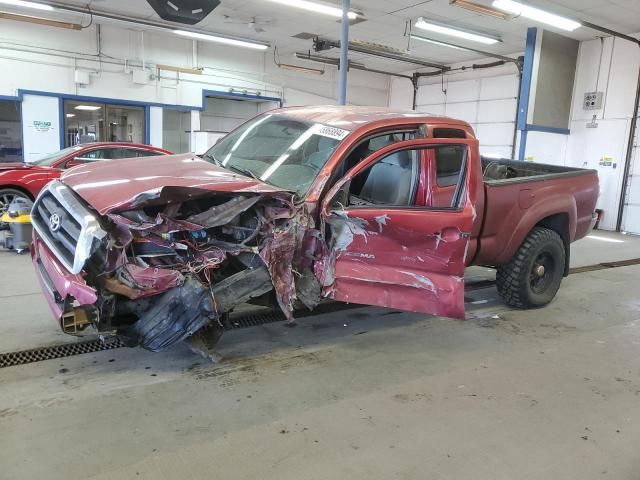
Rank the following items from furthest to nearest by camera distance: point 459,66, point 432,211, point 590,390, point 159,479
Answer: point 459,66, point 432,211, point 590,390, point 159,479

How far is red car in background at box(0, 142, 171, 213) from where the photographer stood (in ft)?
23.5

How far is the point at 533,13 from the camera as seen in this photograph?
913 centimetres

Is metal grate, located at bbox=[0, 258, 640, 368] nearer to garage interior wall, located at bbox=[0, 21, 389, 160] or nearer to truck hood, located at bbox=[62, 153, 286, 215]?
Answer: truck hood, located at bbox=[62, 153, 286, 215]

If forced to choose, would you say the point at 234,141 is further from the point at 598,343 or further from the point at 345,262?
the point at 598,343

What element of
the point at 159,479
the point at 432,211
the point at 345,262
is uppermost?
the point at 432,211

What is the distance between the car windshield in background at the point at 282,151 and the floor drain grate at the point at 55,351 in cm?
159

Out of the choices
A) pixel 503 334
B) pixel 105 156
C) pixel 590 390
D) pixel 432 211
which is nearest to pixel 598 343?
pixel 503 334

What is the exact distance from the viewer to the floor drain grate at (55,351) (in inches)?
134

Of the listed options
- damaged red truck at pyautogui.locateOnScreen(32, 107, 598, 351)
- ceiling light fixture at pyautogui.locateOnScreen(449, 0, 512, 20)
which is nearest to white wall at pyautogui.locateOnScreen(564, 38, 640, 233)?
ceiling light fixture at pyautogui.locateOnScreen(449, 0, 512, 20)

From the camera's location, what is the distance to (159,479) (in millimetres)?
2281

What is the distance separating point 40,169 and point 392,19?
316 inches

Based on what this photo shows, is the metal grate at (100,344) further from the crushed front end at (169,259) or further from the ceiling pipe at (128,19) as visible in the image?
the ceiling pipe at (128,19)

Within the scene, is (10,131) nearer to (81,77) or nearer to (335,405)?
(81,77)

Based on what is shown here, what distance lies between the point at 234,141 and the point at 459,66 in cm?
1335
